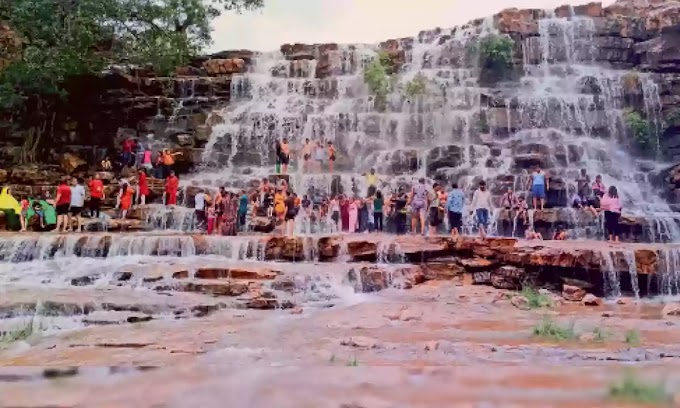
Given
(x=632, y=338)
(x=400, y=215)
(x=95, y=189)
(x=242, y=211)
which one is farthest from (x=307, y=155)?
(x=632, y=338)

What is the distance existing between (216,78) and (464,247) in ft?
50.3

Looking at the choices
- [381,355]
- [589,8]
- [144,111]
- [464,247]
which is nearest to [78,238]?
[464,247]

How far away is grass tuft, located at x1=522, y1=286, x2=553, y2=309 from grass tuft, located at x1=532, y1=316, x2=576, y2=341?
2462 mm

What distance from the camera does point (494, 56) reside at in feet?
77.6

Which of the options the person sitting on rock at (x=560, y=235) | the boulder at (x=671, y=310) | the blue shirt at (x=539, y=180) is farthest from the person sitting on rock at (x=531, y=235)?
the boulder at (x=671, y=310)

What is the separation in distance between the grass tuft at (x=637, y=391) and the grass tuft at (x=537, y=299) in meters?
6.87

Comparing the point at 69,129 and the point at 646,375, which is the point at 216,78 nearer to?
the point at 69,129

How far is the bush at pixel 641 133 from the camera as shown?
20688 mm

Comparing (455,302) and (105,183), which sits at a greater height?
(105,183)

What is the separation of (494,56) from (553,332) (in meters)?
18.5

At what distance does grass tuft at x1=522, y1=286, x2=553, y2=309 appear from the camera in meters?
9.60

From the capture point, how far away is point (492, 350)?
19.1ft

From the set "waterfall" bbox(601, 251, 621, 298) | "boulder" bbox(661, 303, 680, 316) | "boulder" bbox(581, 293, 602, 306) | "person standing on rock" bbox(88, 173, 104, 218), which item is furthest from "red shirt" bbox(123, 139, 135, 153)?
"boulder" bbox(661, 303, 680, 316)

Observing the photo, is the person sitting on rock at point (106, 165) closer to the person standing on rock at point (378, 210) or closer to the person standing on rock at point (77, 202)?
the person standing on rock at point (77, 202)
